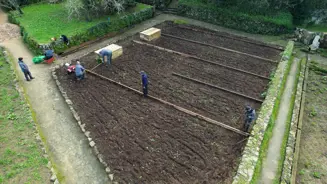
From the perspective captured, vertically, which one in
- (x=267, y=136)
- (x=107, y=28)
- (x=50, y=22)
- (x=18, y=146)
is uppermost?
(x=107, y=28)

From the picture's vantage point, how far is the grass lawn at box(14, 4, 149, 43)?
16.7 m

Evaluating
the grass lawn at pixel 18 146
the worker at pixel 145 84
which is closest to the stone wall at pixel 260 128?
the worker at pixel 145 84

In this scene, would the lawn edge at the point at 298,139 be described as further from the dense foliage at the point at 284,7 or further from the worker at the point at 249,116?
the dense foliage at the point at 284,7

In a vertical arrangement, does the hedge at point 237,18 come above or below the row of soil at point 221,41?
above

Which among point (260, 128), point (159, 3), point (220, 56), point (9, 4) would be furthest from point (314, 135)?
point (9, 4)

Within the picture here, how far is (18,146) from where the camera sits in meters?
8.97

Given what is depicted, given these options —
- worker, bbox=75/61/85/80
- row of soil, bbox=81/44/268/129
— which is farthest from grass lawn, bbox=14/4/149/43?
worker, bbox=75/61/85/80

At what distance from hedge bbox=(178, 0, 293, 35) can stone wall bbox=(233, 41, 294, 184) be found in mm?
6138

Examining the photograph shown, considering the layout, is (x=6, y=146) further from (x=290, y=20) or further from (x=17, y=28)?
(x=290, y=20)

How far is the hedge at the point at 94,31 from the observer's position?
15602mm

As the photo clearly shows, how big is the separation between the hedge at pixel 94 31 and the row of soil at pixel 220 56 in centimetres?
394

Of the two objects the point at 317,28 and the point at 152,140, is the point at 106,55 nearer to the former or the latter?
the point at 152,140

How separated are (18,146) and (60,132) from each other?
164 cm

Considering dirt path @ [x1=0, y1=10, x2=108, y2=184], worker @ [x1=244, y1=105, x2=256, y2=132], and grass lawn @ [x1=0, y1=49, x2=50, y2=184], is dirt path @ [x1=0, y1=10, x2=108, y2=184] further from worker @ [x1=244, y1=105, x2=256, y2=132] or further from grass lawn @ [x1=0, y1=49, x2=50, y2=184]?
worker @ [x1=244, y1=105, x2=256, y2=132]
